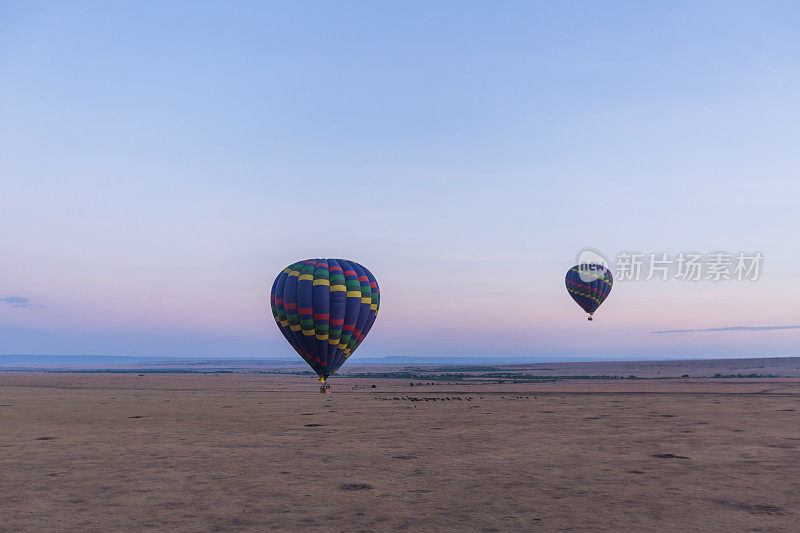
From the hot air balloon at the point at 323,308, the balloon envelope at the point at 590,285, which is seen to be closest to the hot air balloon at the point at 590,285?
the balloon envelope at the point at 590,285

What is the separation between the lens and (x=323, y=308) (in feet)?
112

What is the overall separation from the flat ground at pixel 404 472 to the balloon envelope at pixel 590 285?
3217 cm

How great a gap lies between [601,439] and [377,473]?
8843mm

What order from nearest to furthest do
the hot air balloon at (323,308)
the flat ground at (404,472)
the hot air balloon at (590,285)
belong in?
the flat ground at (404,472), the hot air balloon at (323,308), the hot air balloon at (590,285)

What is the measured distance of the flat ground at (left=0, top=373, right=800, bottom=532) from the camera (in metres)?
10.8

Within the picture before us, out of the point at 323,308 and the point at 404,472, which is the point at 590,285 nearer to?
the point at 323,308

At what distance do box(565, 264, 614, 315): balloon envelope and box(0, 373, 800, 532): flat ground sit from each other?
32171 mm

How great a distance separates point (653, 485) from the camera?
43.5 ft

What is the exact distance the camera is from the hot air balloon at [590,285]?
60000mm

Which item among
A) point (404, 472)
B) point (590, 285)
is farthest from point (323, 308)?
point (590, 285)

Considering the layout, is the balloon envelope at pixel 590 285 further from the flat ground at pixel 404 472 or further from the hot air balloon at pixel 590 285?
the flat ground at pixel 404 472

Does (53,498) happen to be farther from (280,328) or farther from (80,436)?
(280,328)

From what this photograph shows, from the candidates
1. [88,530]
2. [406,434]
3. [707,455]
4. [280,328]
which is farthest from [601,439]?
[280,328]

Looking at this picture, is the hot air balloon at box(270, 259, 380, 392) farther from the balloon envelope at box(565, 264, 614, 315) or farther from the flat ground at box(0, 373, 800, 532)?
the balloon envelope at box(565, 264, 614, 315)
